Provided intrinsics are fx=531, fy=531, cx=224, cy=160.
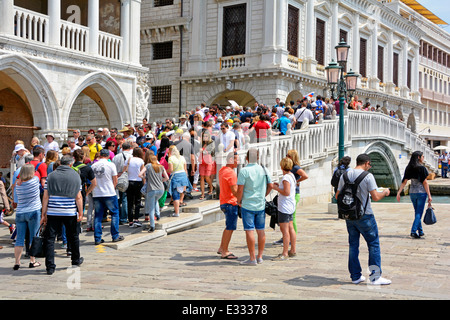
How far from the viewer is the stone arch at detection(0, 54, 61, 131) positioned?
16188 millimetres

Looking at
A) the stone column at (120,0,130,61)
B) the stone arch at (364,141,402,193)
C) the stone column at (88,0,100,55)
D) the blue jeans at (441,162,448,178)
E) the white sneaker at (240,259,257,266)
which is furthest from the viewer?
the blue jeans at (441,162,448,178)

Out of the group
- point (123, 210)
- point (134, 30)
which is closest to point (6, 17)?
point (134, 30)

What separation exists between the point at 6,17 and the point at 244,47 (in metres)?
13.8

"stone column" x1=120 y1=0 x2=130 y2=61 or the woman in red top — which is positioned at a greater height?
"stone column" x1=120 y1=0 x2=130 y2=61

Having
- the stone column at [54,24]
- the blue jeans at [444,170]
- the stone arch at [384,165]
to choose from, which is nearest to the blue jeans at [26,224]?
the stone column at [54,24]

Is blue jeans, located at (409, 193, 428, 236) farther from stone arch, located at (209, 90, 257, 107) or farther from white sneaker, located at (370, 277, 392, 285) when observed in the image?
stone arch, located at (209, 90, 257, 107)

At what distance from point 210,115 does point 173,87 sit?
15.3 m

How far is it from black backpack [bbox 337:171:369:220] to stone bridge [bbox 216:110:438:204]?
561 centimetres

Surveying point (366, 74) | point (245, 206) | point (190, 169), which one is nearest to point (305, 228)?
point (190, 169)

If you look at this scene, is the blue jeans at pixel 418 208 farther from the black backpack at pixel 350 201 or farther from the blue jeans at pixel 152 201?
the blue jeans at pixel 152 201

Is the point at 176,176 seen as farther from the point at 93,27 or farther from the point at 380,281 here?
the point at 93,27

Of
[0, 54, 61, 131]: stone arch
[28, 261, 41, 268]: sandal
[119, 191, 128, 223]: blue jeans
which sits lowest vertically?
[28, 261, 41, 268]: sandal

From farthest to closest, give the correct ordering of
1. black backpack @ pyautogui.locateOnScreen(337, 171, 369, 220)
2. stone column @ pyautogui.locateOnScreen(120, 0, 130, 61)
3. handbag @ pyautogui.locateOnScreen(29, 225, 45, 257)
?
stone column @ pyautogui.locateOnScreen(120, 0, 130, 61) < handbag @ pyautogui.locateOnScreen(29, 225, 45, 257) < black backpack @ pyautogui.locateOnScreen(337, 171, 369, 220)

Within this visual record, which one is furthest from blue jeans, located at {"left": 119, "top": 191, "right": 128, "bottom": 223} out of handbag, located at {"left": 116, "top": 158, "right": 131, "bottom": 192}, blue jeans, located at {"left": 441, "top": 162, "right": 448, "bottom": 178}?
blue jeans, located at {"left": 441, "top": 162, "right": 448, "bottom": 178}
